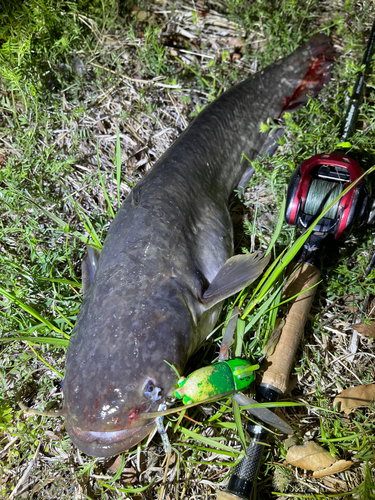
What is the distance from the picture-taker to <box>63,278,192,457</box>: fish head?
6.72 ft

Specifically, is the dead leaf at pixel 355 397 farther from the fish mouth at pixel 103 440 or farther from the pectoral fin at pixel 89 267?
the pectoral fin at pixel 89 267

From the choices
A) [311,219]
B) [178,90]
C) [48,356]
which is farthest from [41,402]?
[178,90]

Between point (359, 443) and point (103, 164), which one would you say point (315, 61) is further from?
point (359, 443)

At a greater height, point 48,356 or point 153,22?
point 153,22

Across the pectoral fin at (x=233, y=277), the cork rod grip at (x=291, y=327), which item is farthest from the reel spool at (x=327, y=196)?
the pectoral fin at (x=233, y=277)

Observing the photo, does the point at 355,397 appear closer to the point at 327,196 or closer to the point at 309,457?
the point at 309,457

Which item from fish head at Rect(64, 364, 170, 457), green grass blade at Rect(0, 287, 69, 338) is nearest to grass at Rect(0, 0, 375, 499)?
green grass blade at Rect(0, 287, 69, 338)

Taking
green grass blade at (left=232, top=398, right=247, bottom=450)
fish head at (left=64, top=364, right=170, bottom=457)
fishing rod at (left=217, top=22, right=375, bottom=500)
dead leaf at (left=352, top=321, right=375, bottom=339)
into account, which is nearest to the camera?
fish head at (left=64, top=364, right=170, bottom=457)

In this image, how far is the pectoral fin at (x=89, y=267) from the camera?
9.15 feet

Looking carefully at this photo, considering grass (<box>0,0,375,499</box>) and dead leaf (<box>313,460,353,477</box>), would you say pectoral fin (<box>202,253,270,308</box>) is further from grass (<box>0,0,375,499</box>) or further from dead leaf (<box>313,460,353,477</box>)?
dead leaf (<box>313,460,353,477</box>)

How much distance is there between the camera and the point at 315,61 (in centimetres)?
391

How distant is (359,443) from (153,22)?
4.65 m

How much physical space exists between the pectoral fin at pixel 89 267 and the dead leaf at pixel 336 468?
78.7 inches

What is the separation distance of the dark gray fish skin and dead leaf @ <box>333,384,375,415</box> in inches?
42.2
